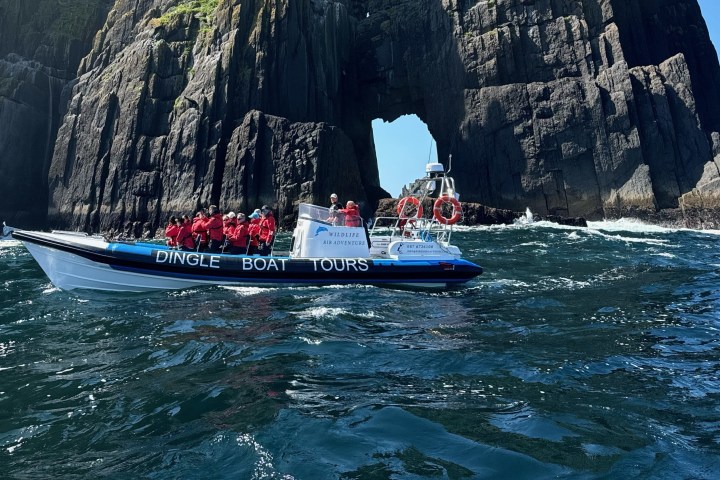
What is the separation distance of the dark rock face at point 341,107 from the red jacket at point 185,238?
997 inches

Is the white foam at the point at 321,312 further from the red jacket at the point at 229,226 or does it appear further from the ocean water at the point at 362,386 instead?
the red jacket at the point at 229,226

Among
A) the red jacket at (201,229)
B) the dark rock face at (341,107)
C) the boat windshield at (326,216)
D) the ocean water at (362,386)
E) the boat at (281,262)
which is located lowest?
the ocean water at (362,386)

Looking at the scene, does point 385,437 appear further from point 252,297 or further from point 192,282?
point 192,282

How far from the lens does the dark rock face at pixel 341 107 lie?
46219 mm

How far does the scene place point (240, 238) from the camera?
19.0 meters

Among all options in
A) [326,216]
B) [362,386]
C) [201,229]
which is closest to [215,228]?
[201,229]

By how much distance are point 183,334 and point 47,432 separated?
489 cm

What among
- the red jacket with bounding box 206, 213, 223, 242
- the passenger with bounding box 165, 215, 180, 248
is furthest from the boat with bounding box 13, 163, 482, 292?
the red jacket with bounding box 206, 213, 223, 242

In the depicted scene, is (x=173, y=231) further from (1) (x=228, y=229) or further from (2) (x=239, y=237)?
(2) (x=239, y=237)

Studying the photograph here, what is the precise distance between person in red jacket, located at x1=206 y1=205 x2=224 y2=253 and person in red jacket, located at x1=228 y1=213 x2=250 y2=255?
355 mm

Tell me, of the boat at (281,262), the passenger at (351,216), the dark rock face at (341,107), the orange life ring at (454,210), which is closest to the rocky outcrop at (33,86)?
the dark rock face at (341,107)

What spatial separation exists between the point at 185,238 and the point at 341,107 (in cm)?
4143

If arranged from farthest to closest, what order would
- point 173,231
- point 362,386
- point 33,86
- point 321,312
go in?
point 33,86
point 173,231
point 321,312
point 362,386

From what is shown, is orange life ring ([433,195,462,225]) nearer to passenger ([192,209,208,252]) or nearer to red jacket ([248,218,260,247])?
red jacket ([248,218,260,247])
